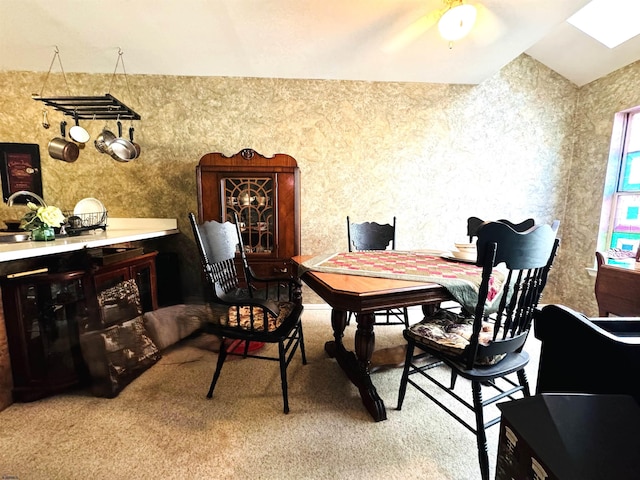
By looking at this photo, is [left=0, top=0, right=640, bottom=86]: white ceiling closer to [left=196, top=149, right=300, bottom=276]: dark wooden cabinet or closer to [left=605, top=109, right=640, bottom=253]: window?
[left=605, top=109, right=640, bottom=253]: window

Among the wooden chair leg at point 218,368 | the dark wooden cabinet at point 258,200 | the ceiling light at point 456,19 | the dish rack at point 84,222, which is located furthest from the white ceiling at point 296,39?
the wooden chair leg at point 218,368

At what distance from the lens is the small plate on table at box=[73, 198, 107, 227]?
246 cm

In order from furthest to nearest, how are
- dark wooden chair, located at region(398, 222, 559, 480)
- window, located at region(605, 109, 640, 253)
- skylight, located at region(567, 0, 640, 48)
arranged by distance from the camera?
window, located at region(605, 109, 640, 253) → skylight, located at region(567, 0, 640, 48) → dark wooden chair, located at region(398, 222, 559, 480)

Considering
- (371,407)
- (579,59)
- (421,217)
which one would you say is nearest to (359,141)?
(421,217)

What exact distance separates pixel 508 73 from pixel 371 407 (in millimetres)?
3588

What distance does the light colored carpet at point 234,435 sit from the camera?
1161 mm

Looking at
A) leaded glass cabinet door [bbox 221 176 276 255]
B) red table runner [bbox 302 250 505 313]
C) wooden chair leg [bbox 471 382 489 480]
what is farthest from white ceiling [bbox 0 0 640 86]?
wooden chair leg [bbox 471 382 489 480]

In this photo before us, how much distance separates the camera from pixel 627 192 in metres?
2.69

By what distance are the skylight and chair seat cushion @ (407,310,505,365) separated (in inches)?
113

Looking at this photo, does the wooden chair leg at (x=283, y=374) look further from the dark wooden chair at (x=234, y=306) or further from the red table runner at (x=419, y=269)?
the red table runner at (x=419, y=269)

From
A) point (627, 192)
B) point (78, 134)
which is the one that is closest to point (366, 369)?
point (78, 134)

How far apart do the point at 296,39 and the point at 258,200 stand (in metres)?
1.45

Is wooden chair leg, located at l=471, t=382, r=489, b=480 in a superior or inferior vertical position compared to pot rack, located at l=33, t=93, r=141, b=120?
inferior

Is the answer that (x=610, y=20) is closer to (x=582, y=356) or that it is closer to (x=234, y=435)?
(x=582, y=356)
